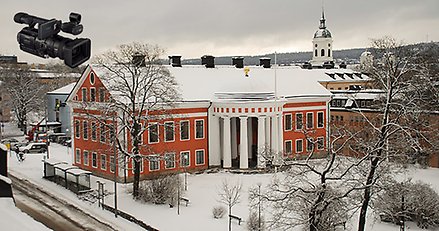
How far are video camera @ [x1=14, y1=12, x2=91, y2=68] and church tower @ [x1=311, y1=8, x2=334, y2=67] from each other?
9436cm

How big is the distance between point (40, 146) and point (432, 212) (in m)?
32.8

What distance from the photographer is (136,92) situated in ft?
96.2

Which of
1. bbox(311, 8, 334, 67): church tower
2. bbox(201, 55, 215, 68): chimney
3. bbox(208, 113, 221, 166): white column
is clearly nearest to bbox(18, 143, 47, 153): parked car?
bbox(201, 55, 215, 68): chimney

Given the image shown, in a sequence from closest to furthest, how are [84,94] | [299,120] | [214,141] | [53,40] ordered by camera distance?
[53,40] < [84,94] < [214,141] < [299,120]

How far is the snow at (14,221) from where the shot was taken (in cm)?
554

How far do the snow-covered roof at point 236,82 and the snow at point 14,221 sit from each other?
2610 cm

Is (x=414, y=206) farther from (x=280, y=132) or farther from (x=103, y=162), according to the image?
(x=103, y=162)

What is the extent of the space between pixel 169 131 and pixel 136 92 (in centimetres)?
481

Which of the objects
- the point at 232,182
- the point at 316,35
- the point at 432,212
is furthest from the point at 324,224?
the point at 316,35

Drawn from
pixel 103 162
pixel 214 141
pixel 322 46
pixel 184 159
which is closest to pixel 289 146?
pixel 214 141

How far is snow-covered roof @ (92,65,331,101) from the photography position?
115 feet

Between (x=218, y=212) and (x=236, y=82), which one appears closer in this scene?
(x=218, y=212)

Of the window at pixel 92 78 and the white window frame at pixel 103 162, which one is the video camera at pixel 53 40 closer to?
the white window frame at pixel 103 162

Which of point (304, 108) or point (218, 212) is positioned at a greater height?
point (304, 108)
